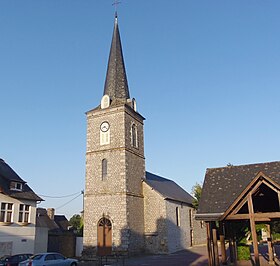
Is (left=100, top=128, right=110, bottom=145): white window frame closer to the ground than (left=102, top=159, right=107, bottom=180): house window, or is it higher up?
higher up

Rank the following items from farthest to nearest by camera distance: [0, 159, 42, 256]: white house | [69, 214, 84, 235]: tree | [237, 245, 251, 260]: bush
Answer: [69, 214, 84, 235]: tree
[0, 159, 42, 256]: white house
[237, 245, 251, 260]: bush

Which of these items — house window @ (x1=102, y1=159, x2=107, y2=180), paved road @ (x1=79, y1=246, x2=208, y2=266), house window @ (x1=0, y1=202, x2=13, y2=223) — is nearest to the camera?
paved road @ (x1=79, y1=246, x2=208, y2=266)

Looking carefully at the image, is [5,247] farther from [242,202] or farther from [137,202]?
[242,202]

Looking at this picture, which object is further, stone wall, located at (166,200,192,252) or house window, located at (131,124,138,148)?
house window, located at (131,124,138,148)

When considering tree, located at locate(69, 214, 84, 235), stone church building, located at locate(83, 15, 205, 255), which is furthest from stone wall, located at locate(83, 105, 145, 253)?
tree, located at locate(69, 214, 84, 235)

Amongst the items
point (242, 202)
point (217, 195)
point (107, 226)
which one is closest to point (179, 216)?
point (107, 226)

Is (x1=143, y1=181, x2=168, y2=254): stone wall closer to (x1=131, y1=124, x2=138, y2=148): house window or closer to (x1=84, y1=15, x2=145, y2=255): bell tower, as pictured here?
(x1=84, y1=15, x2=145, y2=255): bell tower

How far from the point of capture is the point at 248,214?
12953 mm

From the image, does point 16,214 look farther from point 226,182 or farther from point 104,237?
point 226,182

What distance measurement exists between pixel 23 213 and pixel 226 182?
53.7 ft

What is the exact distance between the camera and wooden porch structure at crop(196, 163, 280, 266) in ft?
40.9

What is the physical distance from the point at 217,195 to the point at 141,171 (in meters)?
13.7

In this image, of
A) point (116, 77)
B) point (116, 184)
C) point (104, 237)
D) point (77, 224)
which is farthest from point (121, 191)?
point (77, 224)

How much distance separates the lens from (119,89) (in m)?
30.0
